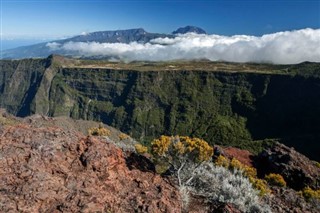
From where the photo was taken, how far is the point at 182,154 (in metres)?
47.0

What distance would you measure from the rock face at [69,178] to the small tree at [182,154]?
38.9ft

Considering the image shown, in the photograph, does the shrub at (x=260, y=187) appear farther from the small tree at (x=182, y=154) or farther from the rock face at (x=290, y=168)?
the rock face at (x=290, y=168)

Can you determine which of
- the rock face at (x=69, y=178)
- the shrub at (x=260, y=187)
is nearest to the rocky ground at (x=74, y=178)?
the rock face at (x=69, y=178)

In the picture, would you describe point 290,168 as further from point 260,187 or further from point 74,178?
point 74,178

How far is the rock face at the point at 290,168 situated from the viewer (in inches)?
4176

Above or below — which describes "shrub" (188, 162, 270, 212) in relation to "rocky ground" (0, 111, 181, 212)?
below

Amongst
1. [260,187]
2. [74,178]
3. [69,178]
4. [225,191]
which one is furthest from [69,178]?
[260,187]

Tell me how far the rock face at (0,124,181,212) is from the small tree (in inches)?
467

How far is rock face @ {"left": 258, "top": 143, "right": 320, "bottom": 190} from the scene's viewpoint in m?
106

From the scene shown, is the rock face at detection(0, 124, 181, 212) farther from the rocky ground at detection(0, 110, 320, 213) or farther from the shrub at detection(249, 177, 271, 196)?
the shrub at detection(249, 177, 271, 196)

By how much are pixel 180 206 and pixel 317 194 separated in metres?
64.2

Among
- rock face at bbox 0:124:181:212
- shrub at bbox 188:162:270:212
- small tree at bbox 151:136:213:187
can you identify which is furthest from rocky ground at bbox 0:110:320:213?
small tree at bbox 151:136:213:187

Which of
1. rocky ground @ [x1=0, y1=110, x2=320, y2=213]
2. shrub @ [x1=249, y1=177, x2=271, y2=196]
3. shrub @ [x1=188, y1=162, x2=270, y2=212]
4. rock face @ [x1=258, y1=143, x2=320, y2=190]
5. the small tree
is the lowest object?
rock face @ [x1=258, y1=143, x2=320, y2=190]

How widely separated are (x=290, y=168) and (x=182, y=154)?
2875 inches
